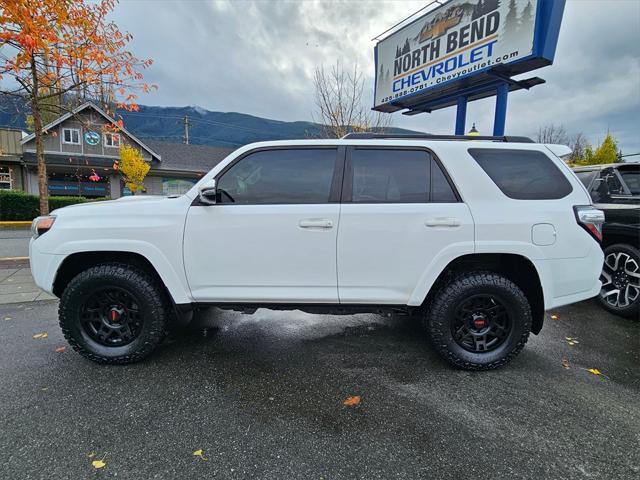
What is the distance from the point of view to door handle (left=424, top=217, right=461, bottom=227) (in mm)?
2680

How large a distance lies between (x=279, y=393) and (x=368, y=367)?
0.84 meters

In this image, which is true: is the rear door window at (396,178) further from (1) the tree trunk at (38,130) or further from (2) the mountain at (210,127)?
(2) the mountain at (210,127)

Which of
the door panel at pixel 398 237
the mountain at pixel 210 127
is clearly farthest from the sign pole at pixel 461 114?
the mountain at pixel 210 127

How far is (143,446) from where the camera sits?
78.2 inches

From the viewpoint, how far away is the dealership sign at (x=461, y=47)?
Result: 5879 millimetres

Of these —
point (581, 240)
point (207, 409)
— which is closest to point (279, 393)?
point (207, 409)

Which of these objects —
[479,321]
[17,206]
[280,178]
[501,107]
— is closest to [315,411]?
[479,321]

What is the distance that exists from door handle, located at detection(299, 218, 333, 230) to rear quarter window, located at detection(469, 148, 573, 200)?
4.54ft

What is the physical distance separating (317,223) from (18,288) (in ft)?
18.1

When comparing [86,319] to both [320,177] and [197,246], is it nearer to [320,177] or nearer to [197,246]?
[197,246]

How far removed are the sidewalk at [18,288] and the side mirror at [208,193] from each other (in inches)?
132

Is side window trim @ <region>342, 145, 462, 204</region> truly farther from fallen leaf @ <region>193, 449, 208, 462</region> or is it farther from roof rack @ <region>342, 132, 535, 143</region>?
fallen leaf @ <region>193, 449, 208, 462</region>

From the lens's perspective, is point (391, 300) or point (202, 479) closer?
point (202, 479)

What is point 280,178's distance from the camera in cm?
286
